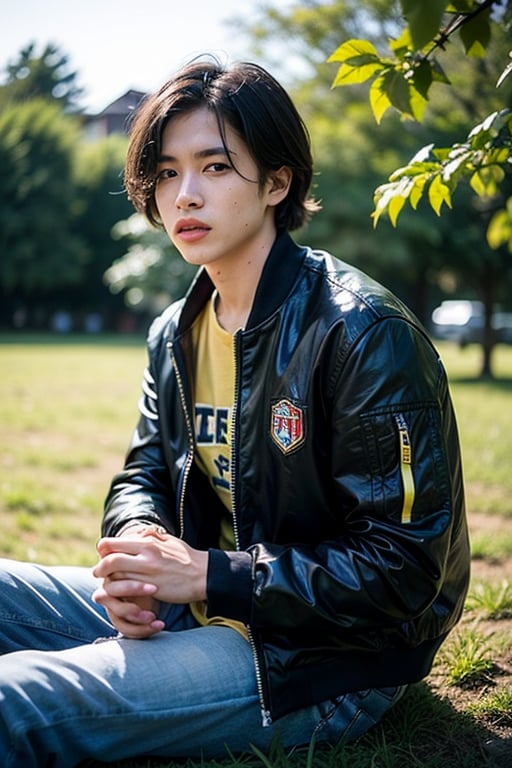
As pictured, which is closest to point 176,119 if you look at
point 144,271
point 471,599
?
point 471,599

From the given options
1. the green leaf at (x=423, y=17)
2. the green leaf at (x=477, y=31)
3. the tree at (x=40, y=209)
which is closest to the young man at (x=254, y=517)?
the green leaf at (x=477, y=31)

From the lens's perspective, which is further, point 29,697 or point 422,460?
point 422,460

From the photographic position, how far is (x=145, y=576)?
6.81 feet

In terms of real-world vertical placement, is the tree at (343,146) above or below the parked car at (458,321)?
above

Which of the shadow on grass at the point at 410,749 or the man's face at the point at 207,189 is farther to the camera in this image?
the man's face at the point at 207,189

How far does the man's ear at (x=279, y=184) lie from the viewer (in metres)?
2.59

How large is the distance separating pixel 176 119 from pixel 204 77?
0.15m

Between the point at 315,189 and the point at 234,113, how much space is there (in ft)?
46.5

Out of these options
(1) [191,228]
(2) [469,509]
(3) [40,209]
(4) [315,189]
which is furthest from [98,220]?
(1) [191,228]

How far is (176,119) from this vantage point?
2482mm

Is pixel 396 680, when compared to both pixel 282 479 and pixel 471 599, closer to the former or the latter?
pixel 282 479

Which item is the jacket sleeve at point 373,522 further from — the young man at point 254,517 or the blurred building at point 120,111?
the blurred building at point 120,111

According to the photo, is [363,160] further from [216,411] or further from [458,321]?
[216,411]

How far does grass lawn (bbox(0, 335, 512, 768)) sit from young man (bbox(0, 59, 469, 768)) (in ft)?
0.68
